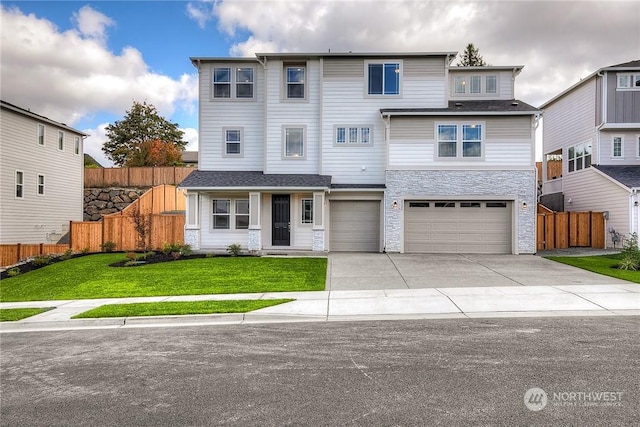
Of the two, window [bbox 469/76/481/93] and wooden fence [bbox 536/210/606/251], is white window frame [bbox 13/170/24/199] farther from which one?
wooden fence [bbox 536/210/606/251]

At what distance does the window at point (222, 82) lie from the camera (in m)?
19.1

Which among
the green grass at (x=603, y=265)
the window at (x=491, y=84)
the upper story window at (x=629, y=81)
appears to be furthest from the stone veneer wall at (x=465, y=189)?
the upper story window at (x=629, y=81)

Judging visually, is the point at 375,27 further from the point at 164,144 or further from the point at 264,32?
the point at 164,144

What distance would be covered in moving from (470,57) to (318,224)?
3778 cm

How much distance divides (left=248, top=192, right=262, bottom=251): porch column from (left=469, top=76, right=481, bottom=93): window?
12728 mm

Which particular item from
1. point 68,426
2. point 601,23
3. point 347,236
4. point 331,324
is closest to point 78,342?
point 68,426

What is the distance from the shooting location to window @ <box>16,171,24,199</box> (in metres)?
20.5

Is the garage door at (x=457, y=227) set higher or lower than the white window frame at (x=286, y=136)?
lower

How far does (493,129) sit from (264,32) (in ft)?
41.5

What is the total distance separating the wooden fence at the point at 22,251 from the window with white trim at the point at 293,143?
489 inches

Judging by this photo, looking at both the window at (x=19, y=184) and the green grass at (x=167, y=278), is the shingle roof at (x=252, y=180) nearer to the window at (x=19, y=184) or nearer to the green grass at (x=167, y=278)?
the green grass at (x=167, y=278)

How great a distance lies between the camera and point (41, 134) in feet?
73.0

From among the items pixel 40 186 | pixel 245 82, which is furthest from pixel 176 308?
pixel 40 186

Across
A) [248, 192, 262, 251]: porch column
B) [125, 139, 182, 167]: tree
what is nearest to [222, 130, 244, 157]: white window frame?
[248, 192, 262, 251]: porch column
